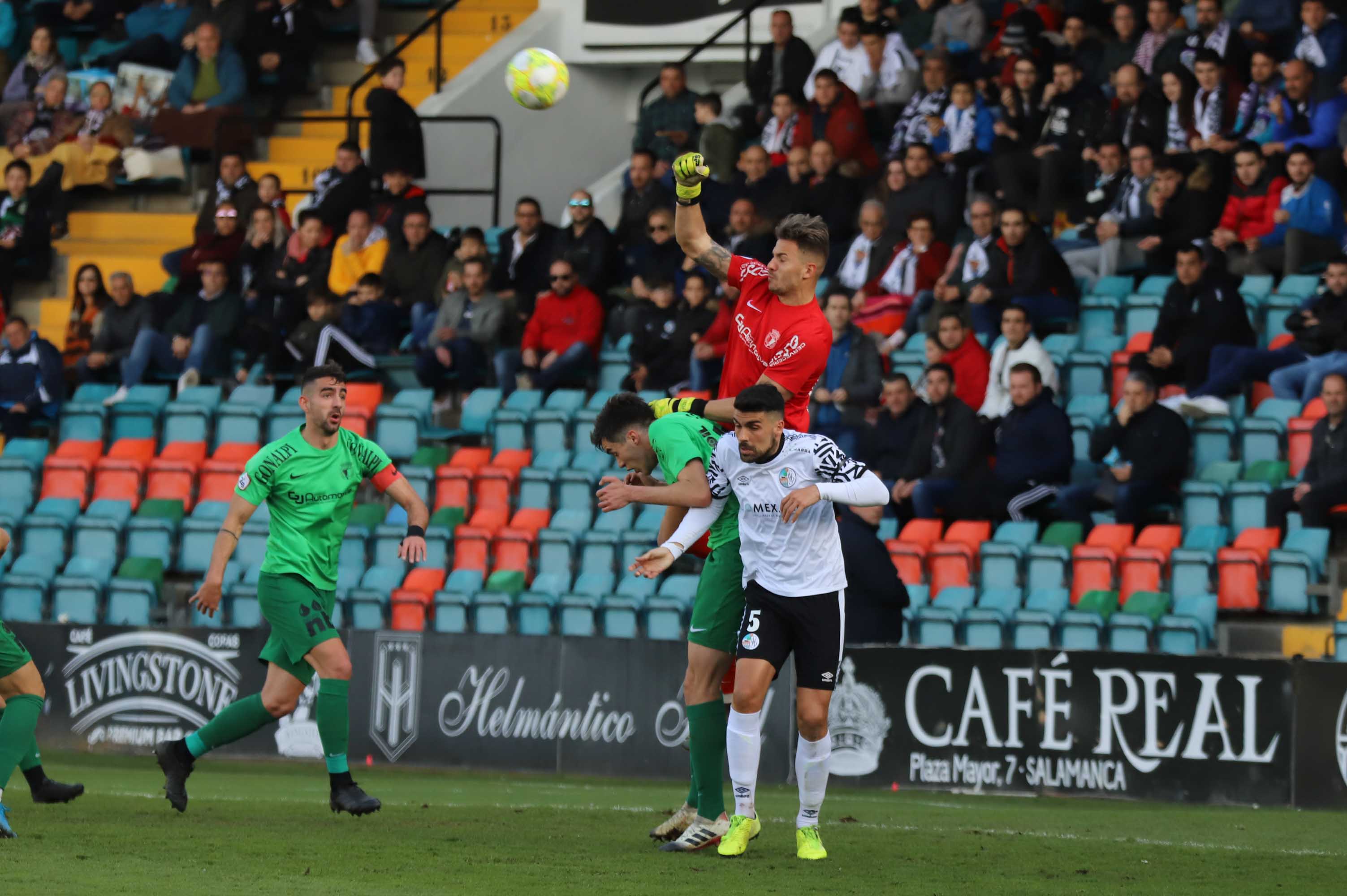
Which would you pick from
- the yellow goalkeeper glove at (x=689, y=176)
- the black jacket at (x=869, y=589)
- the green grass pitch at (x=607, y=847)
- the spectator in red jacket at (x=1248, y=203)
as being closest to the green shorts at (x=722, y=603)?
the green grass pitch at (x=607, y=847)

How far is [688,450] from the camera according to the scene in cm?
835

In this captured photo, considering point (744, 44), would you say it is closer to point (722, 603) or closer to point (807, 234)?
point (807, 234)

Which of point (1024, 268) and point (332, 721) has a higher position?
A: point (1024, 268)

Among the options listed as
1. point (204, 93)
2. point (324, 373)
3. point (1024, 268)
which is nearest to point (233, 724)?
point (324, 373)

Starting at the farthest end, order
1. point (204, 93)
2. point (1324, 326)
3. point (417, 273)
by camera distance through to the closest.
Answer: point (204, 93) < point (417, 273) < point (1324, 326)

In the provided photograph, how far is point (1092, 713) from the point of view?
12.2 metres

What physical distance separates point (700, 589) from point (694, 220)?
165 cm

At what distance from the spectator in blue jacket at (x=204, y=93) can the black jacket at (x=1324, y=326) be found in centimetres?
1305

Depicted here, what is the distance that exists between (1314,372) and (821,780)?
8.16 metres

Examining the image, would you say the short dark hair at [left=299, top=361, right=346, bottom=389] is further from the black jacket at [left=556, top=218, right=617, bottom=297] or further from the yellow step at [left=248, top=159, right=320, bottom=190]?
the yellow step at [left=248, top=159, right=320, bottom=190]

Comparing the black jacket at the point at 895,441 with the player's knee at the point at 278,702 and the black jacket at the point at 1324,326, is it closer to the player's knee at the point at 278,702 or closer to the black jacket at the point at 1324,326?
the black jacket at the point at 1324,326

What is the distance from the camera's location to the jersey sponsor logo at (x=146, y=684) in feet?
48.1

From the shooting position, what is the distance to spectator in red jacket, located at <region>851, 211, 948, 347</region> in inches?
666

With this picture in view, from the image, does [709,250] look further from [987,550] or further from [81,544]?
[81,544]
